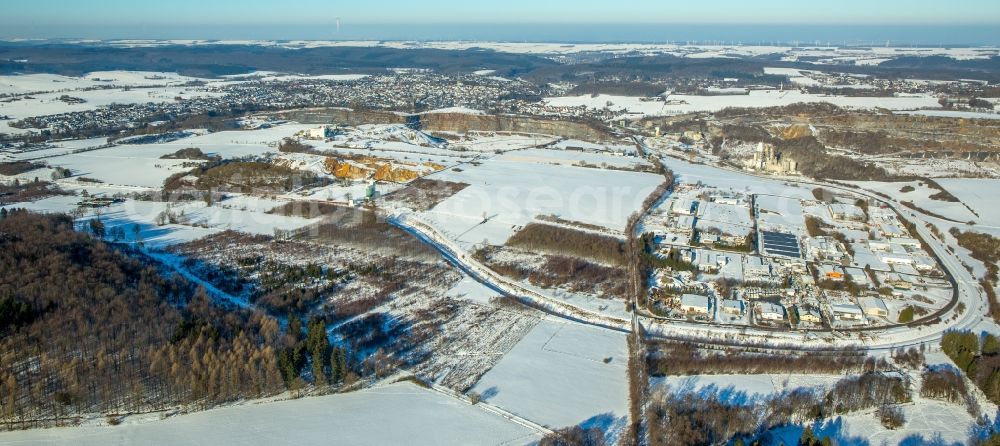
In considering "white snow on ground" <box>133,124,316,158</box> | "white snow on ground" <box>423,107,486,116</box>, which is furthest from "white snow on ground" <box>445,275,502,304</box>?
"white snow on ground" <box>423,107,486,116</box>

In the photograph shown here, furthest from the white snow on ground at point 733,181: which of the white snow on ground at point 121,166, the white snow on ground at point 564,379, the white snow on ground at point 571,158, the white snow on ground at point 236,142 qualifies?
the white snow on ground at point 121,166

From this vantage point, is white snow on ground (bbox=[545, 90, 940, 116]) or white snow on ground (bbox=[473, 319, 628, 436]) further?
white snow on ground (bbox=[545, 90, 940, 116])

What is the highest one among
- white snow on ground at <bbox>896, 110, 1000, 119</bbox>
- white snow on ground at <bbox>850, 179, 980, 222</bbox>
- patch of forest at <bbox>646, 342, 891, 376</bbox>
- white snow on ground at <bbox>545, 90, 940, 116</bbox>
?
white snow on ground at <bbox>545, 90, 940, 116</bbox>

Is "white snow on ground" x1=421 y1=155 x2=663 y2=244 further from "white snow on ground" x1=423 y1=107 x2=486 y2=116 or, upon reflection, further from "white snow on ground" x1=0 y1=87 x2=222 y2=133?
"white snow on ground" x1=0 y1=87 x2=222 y2=133

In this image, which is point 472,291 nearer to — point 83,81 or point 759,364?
point 759,364

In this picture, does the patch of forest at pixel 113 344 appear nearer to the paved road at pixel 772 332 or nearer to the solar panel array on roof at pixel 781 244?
the paved road at pixel 772 332

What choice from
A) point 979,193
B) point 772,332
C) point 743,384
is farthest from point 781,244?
point 979,193

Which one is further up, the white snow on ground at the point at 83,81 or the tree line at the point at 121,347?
the white snow on ground at the point at 83,81
